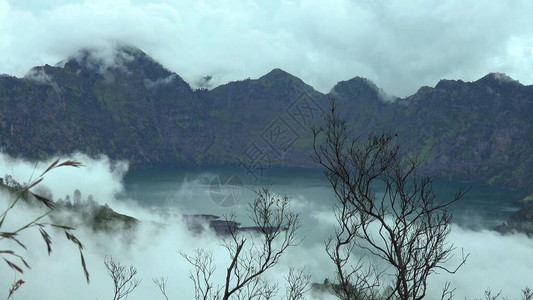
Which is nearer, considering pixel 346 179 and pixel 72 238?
pixel 72 238

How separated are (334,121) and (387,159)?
7.73ft

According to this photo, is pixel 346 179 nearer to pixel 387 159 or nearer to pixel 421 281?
pixel 387 159

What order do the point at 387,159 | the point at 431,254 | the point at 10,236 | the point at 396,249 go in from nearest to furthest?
the point at 10,236
the point at 396,249
the point at 431,254
the point at 387,159

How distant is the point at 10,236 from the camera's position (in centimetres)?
418

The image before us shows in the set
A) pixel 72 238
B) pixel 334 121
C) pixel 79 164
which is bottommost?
pixel 72 238

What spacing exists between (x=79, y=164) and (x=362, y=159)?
10292 mm

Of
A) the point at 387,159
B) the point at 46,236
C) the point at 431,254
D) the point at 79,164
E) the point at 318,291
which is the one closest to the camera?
the point at 46,236

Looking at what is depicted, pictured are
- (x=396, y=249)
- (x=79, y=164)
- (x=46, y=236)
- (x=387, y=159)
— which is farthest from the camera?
(x=387, y=159)

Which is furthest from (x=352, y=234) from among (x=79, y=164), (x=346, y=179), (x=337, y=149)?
(x=79, y=164)

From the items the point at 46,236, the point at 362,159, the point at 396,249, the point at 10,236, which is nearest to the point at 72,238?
the point at 46,236

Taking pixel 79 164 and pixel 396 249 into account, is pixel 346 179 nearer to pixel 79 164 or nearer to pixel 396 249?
pixel 396 249

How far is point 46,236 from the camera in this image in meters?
4.61

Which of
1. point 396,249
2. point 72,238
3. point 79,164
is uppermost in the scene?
point 79,164

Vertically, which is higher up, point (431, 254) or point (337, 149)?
point (337, 149)
